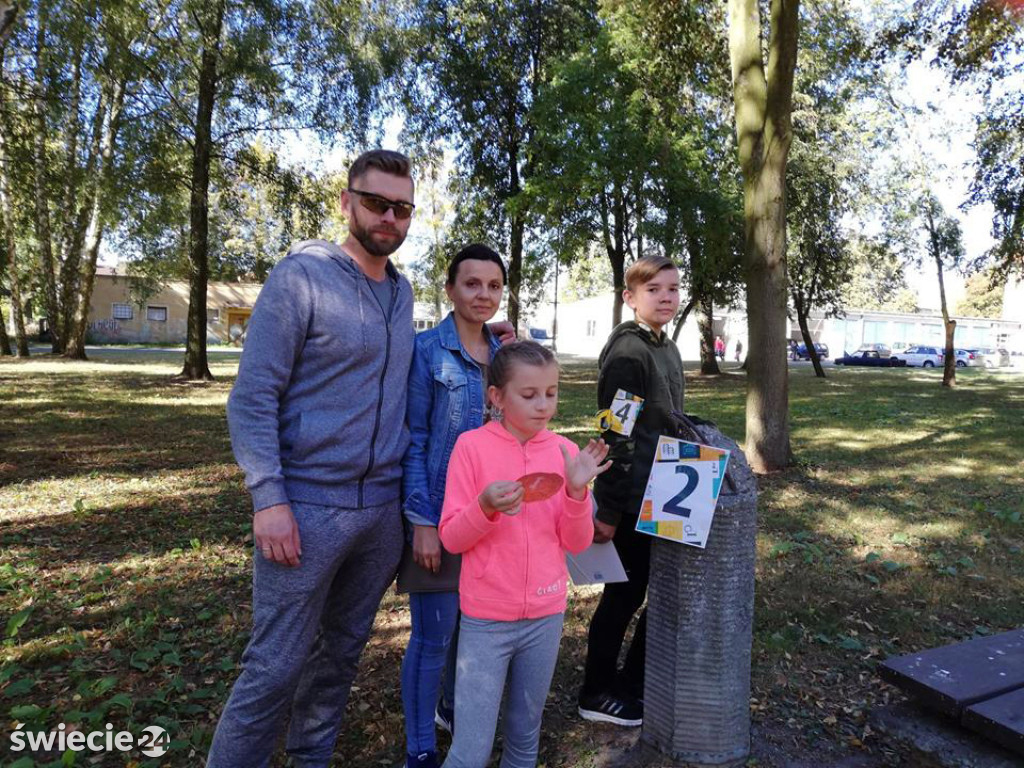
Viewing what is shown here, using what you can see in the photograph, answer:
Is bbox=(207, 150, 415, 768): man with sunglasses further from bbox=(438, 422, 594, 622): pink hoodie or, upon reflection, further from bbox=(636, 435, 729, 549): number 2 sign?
bbox=(636, 435, 729, 549): number 2 sign

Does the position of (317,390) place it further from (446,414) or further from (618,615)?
(618,615)

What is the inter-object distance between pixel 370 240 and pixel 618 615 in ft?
6.11

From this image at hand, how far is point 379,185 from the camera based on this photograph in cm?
226

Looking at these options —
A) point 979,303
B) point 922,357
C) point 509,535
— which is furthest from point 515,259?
point 979,303

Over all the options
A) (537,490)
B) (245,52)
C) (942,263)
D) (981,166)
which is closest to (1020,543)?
(537,490)

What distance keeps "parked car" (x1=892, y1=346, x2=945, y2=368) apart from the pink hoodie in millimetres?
56211

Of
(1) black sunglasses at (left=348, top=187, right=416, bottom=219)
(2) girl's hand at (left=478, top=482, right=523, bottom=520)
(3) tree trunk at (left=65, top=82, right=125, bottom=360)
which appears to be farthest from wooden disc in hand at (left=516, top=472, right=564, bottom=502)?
(3) tree trunk at (left=65, top=82, right=125, bottom=360)

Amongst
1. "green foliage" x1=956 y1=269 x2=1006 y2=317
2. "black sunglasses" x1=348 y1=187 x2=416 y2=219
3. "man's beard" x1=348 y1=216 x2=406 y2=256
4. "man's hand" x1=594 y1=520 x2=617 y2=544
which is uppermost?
"green foliage" x1=956 y1=269 x2=1006 y2=317

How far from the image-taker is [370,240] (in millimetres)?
2275

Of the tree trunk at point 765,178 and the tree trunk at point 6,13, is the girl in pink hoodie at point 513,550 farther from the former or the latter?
the tree trunk at point 6,13

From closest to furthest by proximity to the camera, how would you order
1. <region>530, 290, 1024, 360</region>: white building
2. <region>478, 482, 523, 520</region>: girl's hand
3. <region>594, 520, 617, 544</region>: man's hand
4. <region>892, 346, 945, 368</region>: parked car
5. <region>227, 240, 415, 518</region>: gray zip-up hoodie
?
<region>478, 482, 523, 520</region>: girl's hand
<region>227, 240, 415, 518</region>: gray zip-up hoodie
<region>594, 520, 617, 544</region>: man's hand
<region>892, 346, 945, 368</region>: parked car
<region>530, 290, 1024, 360</region>: white building

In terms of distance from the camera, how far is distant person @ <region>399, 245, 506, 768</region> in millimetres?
2453

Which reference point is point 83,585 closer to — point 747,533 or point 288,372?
point 288,372

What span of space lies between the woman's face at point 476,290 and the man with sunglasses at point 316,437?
29 cm
